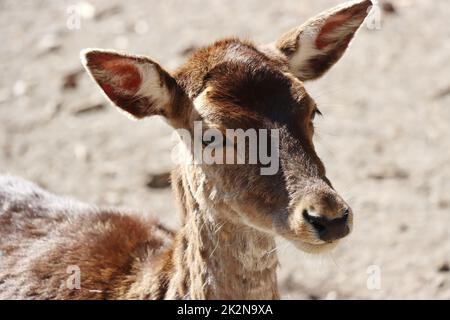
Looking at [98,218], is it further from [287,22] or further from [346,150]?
[287,22]

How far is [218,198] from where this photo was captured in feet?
15.5

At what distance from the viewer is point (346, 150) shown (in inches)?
317

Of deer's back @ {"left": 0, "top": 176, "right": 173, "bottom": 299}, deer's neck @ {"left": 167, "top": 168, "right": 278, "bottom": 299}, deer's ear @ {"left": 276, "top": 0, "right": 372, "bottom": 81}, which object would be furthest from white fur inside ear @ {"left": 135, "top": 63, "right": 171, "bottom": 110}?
deer's back @ {"left": 0, "top": 176, "right": 173, "bottom": 299}

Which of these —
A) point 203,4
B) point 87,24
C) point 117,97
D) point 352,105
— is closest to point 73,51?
point 87,24

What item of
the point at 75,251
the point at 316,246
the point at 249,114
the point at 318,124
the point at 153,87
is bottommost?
the point at 316,246

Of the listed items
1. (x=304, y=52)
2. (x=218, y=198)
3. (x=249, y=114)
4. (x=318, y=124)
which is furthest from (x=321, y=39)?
(x=318, y=124)

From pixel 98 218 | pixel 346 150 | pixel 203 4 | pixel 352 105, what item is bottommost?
pixel 98 218

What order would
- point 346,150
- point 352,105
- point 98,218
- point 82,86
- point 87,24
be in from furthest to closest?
point 87,24, point 82,86, point 352,105, point 346,150, point 98,218

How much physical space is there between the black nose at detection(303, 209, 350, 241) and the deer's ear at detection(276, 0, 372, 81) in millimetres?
1156

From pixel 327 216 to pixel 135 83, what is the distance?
4.16ft

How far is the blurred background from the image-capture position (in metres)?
6.93

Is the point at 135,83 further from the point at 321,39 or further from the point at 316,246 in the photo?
the point at 316,246

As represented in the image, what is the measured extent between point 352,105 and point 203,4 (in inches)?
96.7

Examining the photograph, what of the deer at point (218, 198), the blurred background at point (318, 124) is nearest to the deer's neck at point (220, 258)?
the deer at point (218, 198)
